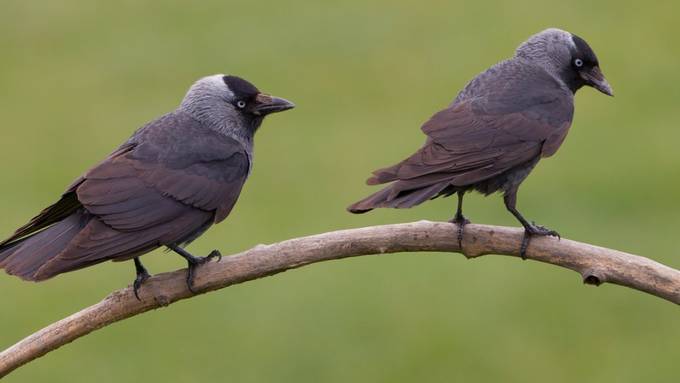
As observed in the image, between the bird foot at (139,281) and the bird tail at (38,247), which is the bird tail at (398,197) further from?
the bird tail at (38,247)

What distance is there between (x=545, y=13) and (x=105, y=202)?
39.9 ft

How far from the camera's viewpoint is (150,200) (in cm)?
861

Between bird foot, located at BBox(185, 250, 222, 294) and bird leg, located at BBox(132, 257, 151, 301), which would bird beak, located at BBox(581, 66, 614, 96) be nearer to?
bird foot, located at BBox(185, 250, 222, 294)

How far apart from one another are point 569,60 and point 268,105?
198 cm

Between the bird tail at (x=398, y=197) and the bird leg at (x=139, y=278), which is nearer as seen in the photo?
the bird tail at (x=398, y=197)

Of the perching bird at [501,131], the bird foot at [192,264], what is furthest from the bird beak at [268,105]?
the bird foot at [192,264]

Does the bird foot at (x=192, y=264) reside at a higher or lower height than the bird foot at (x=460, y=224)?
lower

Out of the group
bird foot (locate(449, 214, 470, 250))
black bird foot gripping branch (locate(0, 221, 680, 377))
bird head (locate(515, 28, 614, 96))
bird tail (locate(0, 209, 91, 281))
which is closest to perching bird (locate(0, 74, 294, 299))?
bird tail (locate(0, 209, 91, 281))

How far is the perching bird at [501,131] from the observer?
8.41 m

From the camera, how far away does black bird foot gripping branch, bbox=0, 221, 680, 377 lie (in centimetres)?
795

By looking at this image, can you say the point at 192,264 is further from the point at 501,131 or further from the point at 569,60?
the point at 569,60

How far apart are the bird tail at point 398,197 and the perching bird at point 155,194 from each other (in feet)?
3.27

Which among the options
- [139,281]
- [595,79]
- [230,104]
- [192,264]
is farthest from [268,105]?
[595,79]

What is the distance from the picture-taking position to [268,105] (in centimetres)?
967
